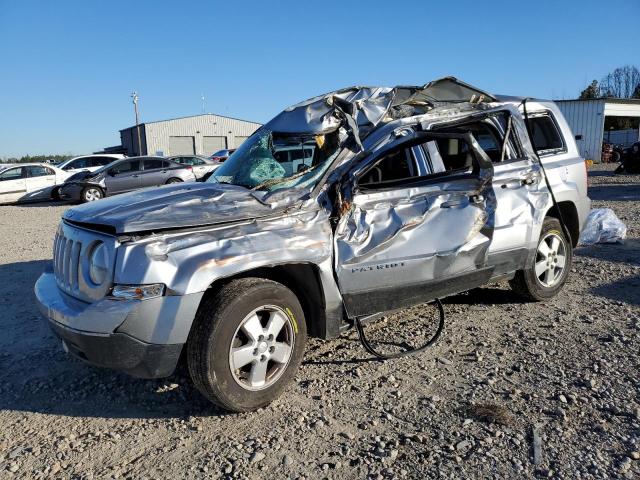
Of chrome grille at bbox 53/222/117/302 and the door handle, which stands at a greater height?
the door handle

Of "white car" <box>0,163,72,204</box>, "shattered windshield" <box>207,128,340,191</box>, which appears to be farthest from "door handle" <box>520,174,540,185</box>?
"white car" <box>0,163,72,204</box>

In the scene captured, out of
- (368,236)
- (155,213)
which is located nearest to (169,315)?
(155,213)

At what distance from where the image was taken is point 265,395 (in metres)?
3.31

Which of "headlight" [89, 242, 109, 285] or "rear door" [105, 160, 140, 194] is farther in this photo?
"rear door" [105, 160, 140, 194]

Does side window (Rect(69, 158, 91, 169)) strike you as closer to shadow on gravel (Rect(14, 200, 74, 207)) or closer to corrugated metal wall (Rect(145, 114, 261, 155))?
shadow on gravel (Rect(14, 200, 74, 207))

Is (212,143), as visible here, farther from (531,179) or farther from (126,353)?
(126,353)

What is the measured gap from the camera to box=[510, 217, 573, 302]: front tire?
4977 mm

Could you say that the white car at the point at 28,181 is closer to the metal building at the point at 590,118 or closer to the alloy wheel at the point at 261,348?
the alloy wheel at the point at 261,348

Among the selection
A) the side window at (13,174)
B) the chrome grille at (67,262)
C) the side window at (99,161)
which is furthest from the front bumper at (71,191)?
the chrome grille at (67,262)

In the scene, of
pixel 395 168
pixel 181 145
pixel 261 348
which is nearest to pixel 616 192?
pixel 395 168

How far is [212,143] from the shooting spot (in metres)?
52.0

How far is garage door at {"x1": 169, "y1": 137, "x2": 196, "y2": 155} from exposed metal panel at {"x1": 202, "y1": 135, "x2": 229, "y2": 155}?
1.15m

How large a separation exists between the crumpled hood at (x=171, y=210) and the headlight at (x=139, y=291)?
32 cm

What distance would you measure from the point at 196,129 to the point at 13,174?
34235 mm
